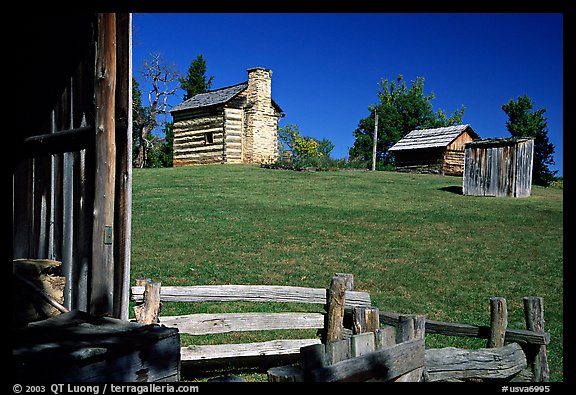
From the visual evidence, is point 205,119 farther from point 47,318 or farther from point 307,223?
point 47,318

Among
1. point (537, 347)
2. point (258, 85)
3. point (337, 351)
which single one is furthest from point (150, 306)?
point (258, 85)

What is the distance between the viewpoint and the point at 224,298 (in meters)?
6.73

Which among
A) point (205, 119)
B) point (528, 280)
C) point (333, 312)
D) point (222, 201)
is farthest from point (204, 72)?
point (333, 312)

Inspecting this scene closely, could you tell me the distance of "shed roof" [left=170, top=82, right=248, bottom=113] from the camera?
39.0 metres

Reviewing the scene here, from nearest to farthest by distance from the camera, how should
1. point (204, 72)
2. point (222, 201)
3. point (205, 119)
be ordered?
point (222, 201)
point (205, 119)
point (204, 72)

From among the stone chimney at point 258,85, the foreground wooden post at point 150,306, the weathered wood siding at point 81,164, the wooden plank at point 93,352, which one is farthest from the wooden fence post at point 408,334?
the stone chimney at point 258,85

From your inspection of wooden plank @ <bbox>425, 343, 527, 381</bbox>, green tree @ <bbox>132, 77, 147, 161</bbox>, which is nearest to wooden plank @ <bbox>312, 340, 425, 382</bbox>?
wooden plank @ <bbox>425, 343, 527, 381</bbox>

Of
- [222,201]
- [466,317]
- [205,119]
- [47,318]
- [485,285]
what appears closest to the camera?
[47,318]

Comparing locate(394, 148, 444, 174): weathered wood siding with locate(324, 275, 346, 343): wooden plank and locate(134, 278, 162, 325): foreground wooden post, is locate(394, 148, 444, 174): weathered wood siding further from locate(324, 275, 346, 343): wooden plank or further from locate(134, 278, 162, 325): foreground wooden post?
locate(134, 278, 162, 325): foreground wooden post

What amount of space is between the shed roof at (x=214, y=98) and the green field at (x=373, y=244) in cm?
1501

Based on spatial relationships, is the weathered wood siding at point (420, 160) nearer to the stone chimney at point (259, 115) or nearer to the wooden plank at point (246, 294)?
the stone chimney at point (259, 115)

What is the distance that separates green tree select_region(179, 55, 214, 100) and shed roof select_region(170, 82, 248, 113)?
9.35 meters

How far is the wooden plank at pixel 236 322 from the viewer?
6.41 metres

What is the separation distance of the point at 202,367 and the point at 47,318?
282cm
